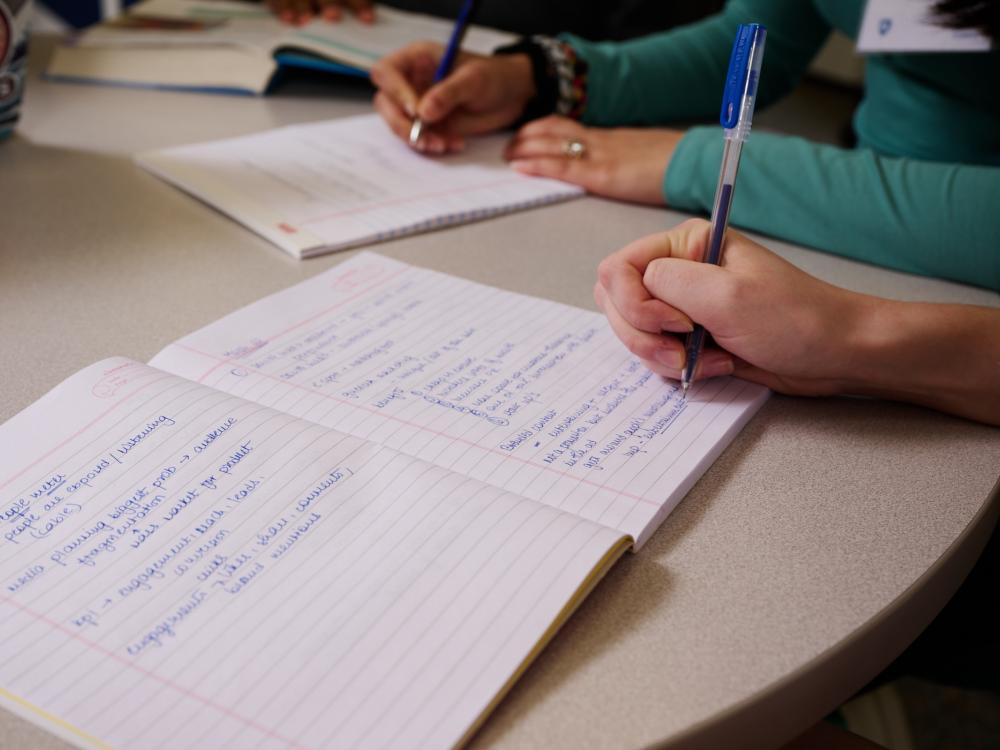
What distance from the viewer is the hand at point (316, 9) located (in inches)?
48.2

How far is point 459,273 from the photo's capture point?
675 millimetres

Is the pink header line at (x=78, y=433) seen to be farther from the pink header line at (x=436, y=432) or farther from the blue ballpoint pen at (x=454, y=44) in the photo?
the blue ballpoint pen at (x=454, y=44)

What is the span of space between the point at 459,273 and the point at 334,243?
0.11 m

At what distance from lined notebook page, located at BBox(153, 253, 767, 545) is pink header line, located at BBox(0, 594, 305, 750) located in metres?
0.17

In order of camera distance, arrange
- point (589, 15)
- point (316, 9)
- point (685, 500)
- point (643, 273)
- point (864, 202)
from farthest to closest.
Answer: point (589, 15)
point (316, 9)
point (864, 202)
point (643, 273)
point (685, 500)

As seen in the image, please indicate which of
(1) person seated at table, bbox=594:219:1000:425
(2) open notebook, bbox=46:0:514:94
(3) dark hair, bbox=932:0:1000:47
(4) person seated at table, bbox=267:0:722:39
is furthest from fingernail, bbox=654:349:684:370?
(4) person seated at table, bbox=267:0:722:39

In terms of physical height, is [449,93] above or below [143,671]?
above

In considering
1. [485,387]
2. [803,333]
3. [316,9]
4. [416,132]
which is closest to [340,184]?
[416,132]

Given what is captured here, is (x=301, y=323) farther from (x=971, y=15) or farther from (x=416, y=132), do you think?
(x=971, y=15)

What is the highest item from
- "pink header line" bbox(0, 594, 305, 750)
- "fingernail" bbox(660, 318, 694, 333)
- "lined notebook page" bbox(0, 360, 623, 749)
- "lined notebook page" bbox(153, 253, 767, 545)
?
"fingernail" bbox(660, 318, 694, 333)

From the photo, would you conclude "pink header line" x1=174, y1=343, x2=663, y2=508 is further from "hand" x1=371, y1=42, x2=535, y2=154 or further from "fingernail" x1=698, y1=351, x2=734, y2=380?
"hand" x1=371, y1=42, x2=535, y2=154

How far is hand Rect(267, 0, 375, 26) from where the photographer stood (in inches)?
48.2

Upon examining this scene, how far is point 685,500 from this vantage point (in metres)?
0.44

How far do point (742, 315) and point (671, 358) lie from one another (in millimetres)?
49
